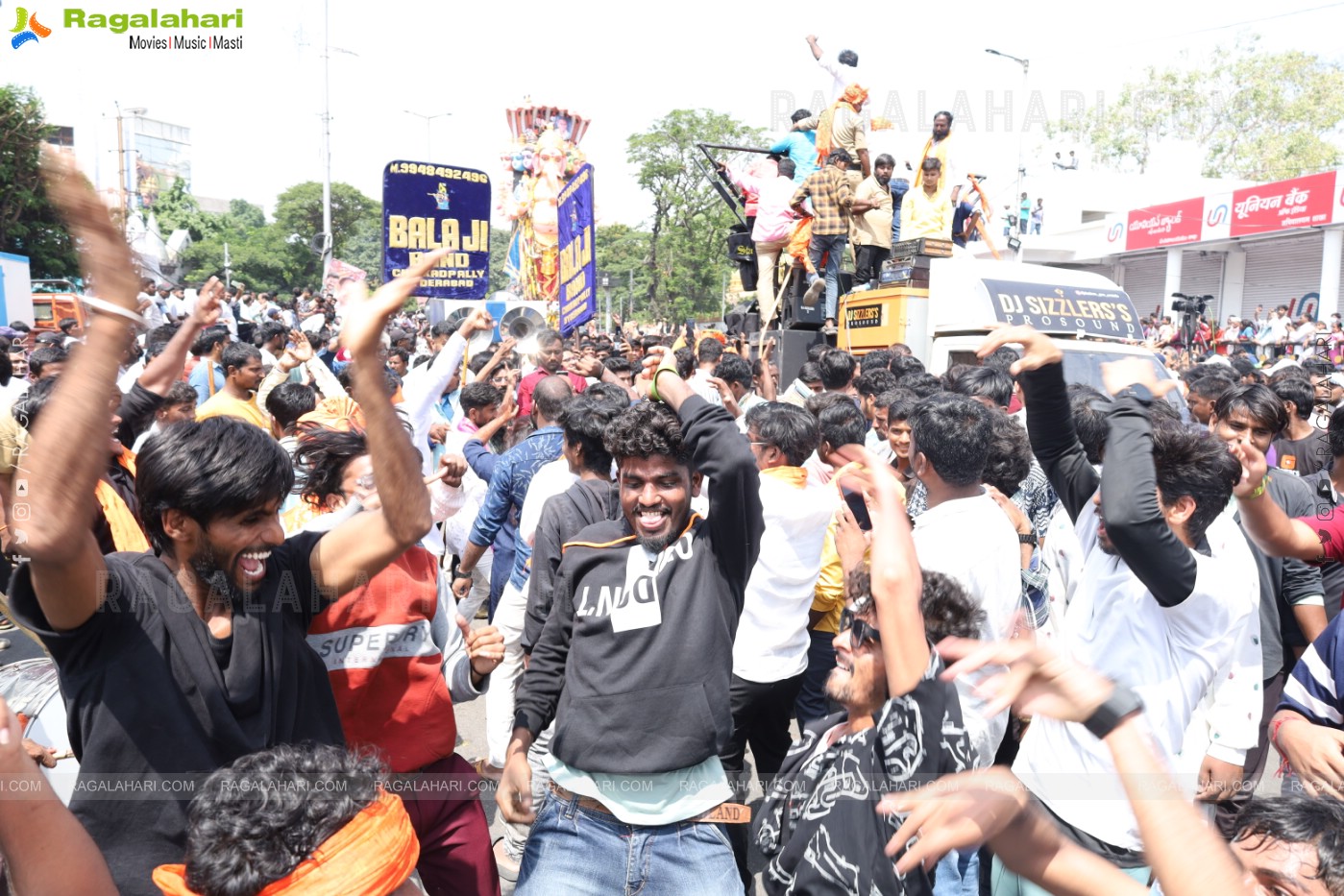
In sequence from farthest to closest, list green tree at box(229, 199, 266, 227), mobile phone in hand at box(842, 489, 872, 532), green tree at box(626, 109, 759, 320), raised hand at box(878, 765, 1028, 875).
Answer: green tree at box(229, 199, 266, 227), green tree at box(626, 109, 759, 320), mobile phone in hand at box(842, 489, 872, 532), raised hand at box(878, 765, 1028, 875)

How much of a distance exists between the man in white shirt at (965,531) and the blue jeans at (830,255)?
280 inches

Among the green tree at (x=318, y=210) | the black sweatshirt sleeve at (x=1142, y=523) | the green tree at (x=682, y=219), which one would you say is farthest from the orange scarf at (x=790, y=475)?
the green tree at (x=318, y=210)

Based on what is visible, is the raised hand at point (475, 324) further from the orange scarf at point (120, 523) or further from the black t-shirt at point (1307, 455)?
the black t-shirt at point (1307, 455)

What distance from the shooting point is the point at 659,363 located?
2.46 metres

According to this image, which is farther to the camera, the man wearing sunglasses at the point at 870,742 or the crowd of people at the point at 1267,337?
the crowd of people at the point at 1267,337

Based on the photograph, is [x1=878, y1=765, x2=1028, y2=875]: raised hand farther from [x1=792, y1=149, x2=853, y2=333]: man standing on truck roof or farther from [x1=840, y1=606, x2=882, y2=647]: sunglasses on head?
[x1=792, y1=149, x2=853, y2=333]: man standing on truck roof

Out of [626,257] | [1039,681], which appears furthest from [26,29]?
[626,257]

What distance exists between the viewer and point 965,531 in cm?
262

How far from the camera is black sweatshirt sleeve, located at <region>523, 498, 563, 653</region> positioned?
2568mm

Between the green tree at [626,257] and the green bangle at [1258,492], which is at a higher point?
the green tree at [626,257]

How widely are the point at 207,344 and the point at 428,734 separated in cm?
490

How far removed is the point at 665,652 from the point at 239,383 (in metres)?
3.86

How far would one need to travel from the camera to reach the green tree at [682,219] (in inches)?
1180

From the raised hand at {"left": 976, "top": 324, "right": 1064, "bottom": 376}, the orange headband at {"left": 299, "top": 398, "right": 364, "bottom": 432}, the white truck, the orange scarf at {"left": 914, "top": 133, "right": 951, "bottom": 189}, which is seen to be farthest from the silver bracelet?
the orange scarf at {"left": 914, "top": 133, "right": 951, "bottom": 189}
